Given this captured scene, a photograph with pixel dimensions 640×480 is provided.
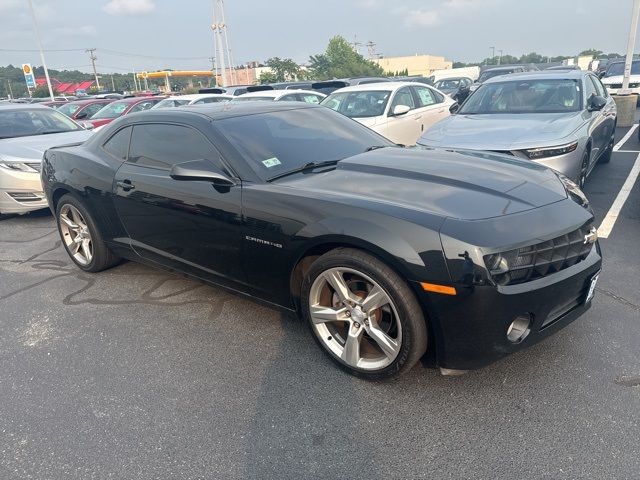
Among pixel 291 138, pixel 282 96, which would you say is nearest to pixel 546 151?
pixel 291 138

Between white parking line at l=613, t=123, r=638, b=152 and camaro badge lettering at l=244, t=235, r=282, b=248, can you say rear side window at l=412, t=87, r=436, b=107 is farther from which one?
camaro badge lettering at l=244, t=235, r=282, b=248

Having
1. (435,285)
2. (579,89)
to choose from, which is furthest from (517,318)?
(579,89)

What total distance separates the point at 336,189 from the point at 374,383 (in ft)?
3.73

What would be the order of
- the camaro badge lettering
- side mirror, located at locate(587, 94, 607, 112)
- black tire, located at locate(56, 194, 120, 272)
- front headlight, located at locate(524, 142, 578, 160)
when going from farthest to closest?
side mirror, located at locate(587, 94, 607, 112) < front headlight, located at locate(524, 142, 578, 160) < black tire, located at locate(56, 194, 120, 272) < the camaro badge lettering

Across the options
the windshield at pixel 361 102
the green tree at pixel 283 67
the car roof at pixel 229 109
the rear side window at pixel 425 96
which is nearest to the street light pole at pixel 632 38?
the rear side window at pixel 425 96

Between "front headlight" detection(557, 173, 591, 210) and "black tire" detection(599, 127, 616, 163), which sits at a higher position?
"front headlight" detection(557, 173, 591, 210)

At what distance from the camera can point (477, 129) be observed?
5875mm

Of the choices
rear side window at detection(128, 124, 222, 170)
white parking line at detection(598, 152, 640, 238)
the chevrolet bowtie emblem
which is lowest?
white parking line at detection(598, 152, 640, 238)

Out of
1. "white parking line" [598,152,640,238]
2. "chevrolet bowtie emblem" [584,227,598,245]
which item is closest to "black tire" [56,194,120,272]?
"chevrolet bowtie emblem" [584,227,598,245]

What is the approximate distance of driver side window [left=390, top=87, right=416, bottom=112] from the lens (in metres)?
9.01

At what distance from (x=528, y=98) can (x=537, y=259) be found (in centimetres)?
484

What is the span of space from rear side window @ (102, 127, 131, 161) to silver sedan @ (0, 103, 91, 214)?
3.03 m

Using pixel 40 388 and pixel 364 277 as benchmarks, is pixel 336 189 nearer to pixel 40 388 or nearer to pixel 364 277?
pixel 364 277

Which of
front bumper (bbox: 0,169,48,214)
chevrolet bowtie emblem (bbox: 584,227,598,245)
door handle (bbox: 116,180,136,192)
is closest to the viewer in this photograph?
chevrolet bowtie emblem (bbox: 584,227,598,245)
